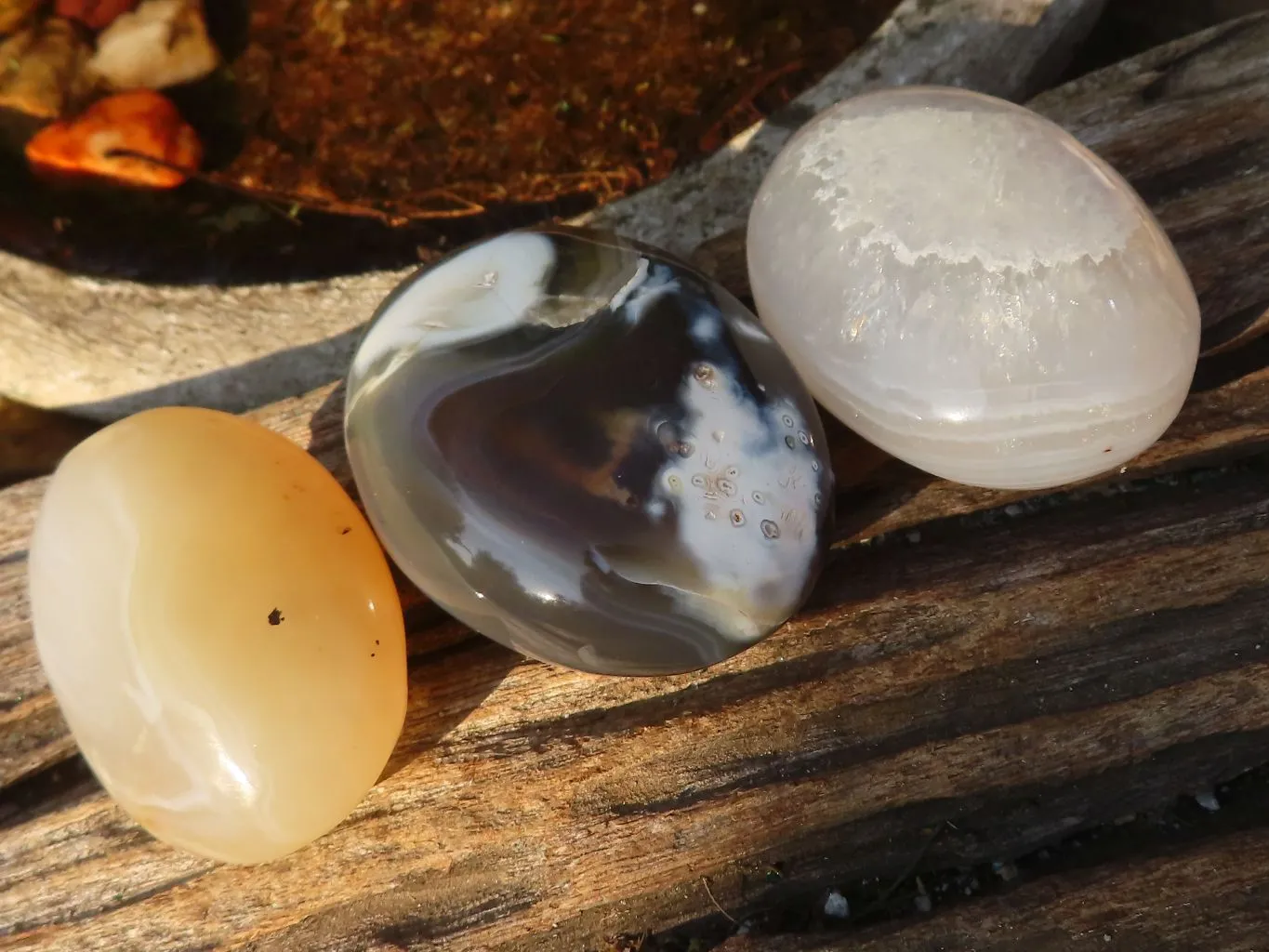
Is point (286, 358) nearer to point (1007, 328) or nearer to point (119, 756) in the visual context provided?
point (119, 756)

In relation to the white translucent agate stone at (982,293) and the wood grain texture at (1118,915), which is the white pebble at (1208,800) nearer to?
the wood grain texture at (1118,915)

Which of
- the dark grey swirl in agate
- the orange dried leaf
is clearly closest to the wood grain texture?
the dark grey swirl in agate

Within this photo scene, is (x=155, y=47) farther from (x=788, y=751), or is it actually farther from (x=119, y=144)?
(x=788, y=751)

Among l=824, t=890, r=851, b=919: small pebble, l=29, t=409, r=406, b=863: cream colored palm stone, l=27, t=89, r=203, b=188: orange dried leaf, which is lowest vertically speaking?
l=824, t=890, r=851, b=919: small pebble

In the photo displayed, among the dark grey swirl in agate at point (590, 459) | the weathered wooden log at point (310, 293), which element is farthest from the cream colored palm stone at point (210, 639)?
the weathered wooden log at point (310, 293)

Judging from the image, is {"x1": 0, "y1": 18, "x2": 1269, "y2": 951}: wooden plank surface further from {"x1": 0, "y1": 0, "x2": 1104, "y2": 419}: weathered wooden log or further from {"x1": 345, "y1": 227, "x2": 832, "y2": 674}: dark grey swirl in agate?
{"x1": 0, "y1": 0, "x2": 1104, "y2": 419}: weathered wooden log

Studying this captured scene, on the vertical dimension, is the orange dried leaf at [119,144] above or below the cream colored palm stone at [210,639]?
above

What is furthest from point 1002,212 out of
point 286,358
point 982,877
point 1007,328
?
point 286,358

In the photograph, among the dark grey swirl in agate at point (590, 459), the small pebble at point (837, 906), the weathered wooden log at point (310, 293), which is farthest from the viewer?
the weathered wooden log at point (310, 293)
